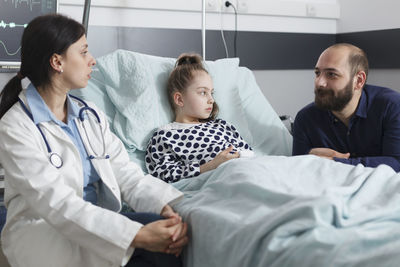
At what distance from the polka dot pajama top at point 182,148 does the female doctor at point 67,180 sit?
0.30 meters

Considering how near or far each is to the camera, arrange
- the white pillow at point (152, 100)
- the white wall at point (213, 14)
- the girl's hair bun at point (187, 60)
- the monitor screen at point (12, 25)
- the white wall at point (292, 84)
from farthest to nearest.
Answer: the white wall at point (292, 84), the white wall at point (213, 14), the monitor screen at point (12, 25), the girl's hair bun at point (187, 60), the white pillow at point (152, 100)

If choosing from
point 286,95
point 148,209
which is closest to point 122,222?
point 148,209

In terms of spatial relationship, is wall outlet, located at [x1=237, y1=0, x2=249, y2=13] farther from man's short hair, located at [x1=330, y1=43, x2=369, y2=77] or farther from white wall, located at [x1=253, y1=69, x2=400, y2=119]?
man's short hair, located at [x1=330, y1=43, x2=369, y2=77]

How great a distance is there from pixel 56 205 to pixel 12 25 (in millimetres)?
1530

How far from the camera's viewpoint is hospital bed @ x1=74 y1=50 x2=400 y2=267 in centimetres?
116

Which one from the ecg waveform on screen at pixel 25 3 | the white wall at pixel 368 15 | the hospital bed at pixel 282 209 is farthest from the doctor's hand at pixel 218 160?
the white wall at pixel 368 15

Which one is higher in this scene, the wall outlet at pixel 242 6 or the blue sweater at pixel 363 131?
the wall outlet at pixel 242 6

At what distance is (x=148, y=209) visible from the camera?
1667 mm

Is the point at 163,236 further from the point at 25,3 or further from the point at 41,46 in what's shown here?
the point at 25,3

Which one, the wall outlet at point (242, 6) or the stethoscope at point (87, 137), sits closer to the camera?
the stethoscope at point (87, 137)

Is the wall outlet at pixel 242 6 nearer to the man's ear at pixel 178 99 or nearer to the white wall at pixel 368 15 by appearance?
the white wall at pixel 368 15

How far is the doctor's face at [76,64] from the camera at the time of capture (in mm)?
1687

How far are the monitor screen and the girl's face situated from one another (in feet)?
3.14

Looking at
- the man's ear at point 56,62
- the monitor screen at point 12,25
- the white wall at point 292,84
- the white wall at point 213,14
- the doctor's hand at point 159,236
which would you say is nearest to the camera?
the doctor's hand at point 159,236
